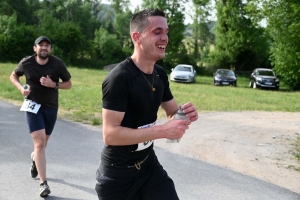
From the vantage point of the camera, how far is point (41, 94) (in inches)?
210

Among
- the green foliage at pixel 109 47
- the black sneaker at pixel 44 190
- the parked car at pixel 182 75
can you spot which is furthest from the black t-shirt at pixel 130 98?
the green foliage at pixel 109 47

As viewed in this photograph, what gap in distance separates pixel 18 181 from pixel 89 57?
45.4 m

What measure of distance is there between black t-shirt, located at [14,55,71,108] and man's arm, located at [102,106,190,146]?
9.20ft

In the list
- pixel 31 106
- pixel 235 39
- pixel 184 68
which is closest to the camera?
pixel 31 106

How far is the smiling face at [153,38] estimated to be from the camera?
279 centimetres

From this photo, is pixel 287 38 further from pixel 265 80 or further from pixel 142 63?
pixel 142 63

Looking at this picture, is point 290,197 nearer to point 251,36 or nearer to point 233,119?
point 233,119

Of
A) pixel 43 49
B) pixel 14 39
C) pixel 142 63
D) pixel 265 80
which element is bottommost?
pixel 265 80

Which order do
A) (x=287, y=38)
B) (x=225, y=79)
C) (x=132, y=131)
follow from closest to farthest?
1. (x=132, y=131)
2. (x=225, y=79)
3. (x=287, y=38)

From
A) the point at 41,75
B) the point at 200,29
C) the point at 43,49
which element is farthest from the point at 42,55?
the point at 200,29

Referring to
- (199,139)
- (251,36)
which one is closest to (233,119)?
(199,139)

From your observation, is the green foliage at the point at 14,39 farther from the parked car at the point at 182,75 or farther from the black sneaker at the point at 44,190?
the black sneaker at the point at 44,190

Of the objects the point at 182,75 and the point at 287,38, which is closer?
the point at 182,75

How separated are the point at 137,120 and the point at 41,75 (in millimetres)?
2840
